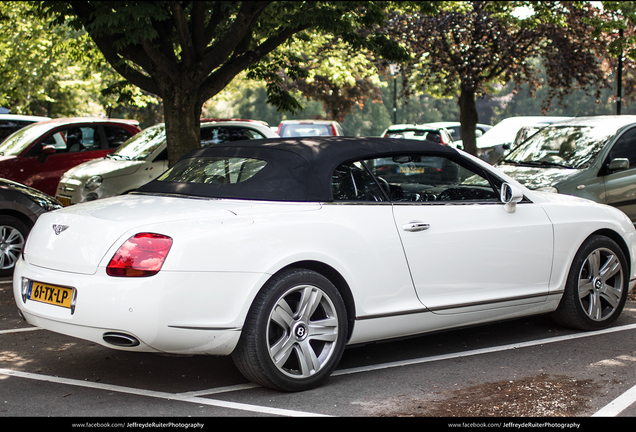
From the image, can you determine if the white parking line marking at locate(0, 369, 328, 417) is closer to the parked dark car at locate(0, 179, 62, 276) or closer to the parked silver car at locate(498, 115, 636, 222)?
the parked dark car at locate(0, 179, 62, 276)

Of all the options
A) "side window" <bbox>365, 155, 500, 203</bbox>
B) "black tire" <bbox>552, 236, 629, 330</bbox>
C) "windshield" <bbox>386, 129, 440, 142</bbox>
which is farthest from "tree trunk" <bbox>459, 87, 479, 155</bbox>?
"side window" <bbox>365, 155, 500, 203</bbox>

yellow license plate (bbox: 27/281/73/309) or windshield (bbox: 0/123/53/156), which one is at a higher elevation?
windshield (bbox: 0/123/53/156)

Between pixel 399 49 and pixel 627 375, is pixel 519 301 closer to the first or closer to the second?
pixel 627 375

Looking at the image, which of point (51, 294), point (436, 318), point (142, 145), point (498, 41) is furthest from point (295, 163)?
point (498, 41)

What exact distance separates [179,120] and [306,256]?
21.3ft

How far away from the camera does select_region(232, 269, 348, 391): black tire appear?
4.47 metres

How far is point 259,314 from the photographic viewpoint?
14.6 feet

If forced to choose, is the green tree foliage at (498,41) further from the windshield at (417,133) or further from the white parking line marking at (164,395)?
the white parking line marking at (164,395)

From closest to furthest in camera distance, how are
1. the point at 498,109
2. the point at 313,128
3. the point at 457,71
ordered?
the point at 313,128
the point at 457,71
the point at 498,109

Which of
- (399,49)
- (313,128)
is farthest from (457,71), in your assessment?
(399,49)

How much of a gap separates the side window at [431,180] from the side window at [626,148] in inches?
187

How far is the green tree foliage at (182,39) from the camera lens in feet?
31.6

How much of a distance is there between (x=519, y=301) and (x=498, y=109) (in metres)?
80.2

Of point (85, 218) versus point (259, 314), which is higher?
point (85, 218)
